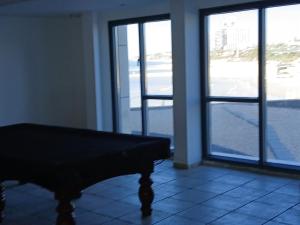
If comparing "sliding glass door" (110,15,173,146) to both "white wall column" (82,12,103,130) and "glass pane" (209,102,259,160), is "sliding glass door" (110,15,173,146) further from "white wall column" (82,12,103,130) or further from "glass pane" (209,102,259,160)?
"glass pane" (209,102,259,160)

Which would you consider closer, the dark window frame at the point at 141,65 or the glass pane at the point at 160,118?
the dark window frame at the point at 141,65

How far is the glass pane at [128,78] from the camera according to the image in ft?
23.5

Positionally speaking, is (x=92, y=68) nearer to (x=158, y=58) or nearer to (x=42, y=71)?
(x=42, y=71)

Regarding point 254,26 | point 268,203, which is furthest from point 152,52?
point 268,203

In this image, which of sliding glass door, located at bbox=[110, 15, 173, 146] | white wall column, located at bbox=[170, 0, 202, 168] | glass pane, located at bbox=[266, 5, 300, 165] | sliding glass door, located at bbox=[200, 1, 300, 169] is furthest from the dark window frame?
glass pane, located at bbox=[266, 5, 300, 165]

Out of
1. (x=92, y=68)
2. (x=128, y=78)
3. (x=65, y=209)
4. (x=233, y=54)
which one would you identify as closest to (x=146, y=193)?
(x=65, y=209)

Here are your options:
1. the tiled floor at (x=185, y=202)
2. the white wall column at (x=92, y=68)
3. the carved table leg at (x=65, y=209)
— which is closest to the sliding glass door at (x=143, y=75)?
the white wall column at (x=92, y=68)

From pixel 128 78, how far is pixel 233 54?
1.90 m

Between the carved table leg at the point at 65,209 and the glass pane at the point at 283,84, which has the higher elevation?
the glass pane at the point at 283,84

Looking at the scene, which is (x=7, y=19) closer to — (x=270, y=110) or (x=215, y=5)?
(x=215, y=5)

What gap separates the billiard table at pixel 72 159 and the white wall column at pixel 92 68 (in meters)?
2.52

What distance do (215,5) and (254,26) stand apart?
0.57 meters

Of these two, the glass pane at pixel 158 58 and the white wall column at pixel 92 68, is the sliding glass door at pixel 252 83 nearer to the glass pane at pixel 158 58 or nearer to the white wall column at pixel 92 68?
the glass pane at pixel 158 58

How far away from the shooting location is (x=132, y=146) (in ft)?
13.0
